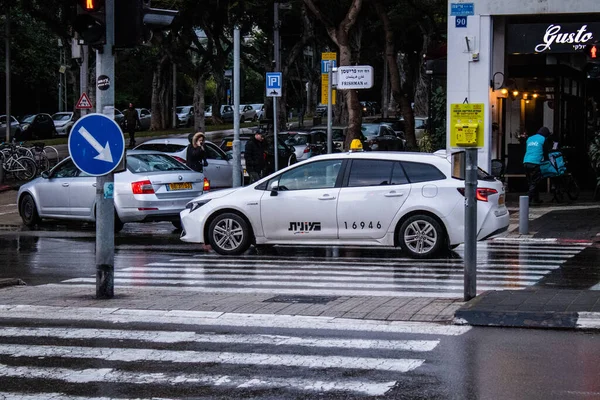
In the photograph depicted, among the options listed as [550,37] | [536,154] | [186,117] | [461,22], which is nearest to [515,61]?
[550,37]

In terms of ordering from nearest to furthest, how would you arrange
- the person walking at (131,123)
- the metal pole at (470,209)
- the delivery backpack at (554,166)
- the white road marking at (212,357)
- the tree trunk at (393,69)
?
the white road marking at (212,357) < the metal pole at (470,209) < the delivery backpack at (554,166) < the tree trunk at (393,69) < the person walking at (131,123)

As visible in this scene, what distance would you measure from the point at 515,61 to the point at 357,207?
14.6 meters

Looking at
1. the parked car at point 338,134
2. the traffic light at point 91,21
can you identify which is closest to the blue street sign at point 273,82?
the parked car at point 338,134

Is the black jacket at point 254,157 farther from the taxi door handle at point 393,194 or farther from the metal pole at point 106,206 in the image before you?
the metal pole at point 106,206

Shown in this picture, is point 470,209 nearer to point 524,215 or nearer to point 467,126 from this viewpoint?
point 467,126

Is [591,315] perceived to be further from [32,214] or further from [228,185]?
[228,185]

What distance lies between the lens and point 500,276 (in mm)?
13578

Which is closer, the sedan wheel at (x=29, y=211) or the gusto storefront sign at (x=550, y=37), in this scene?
the sedan wheel at (x=29, y=211)

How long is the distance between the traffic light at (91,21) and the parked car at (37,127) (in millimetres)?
43346

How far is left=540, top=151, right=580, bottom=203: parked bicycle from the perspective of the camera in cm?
2472

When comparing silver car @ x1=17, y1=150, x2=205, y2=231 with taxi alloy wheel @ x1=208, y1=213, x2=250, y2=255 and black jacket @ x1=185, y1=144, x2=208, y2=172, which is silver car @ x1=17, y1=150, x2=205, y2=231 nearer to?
taxi alloy wheel @ x1=208, y1=213, x2=250, y2=255

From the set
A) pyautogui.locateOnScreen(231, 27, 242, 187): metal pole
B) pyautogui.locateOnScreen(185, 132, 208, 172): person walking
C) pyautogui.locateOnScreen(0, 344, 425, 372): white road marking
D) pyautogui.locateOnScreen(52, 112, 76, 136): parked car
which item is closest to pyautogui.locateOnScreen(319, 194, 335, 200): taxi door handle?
pyautogui.locateOnScreen(0, 344, 425, 372): white road marking

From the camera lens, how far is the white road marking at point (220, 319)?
9.38 m

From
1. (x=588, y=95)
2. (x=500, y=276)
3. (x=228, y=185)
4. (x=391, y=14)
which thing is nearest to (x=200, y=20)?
(x=391, y=14)
